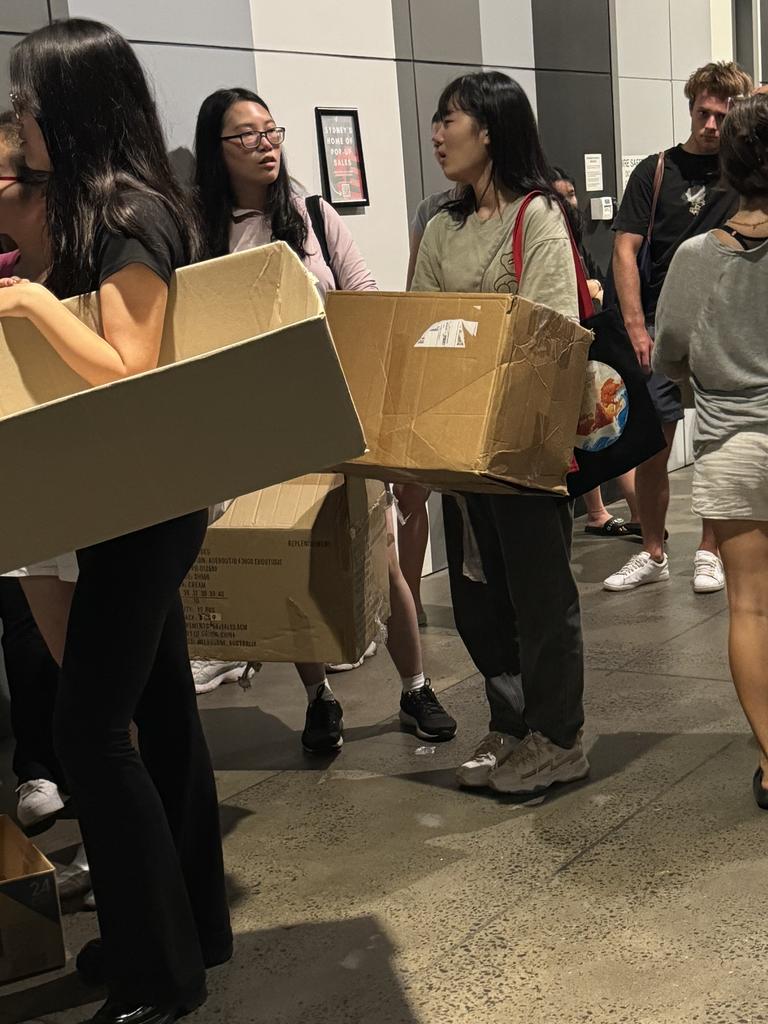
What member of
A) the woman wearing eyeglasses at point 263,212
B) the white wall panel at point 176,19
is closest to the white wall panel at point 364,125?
the white wall panel at point 176,19

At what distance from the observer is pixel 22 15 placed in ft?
13.3

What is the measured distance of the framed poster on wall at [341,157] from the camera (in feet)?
17.0

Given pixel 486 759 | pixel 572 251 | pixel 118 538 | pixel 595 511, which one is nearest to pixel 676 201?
pixel 595 511

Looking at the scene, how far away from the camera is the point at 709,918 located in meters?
2.62

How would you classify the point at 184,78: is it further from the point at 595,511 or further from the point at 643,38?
the point at 643,38

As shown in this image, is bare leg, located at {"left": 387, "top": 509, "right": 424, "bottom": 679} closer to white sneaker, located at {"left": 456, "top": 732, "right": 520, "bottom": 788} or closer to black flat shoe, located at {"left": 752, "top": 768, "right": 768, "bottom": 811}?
white sneaker, located at {"left": 456, "top": 732, "right": 520, "bottom": 788}

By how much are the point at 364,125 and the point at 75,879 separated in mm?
3481

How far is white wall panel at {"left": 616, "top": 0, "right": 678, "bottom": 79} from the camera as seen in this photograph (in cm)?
736

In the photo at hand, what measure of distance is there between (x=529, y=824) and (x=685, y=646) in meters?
1.54

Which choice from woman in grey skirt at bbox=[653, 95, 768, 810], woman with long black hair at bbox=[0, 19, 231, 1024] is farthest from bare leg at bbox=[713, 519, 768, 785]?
woman with long black hair at bbox=[0, 19, 231, 1024]

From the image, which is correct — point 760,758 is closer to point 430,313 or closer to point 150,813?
point 430,313

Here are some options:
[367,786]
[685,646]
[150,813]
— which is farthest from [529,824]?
[685,646]

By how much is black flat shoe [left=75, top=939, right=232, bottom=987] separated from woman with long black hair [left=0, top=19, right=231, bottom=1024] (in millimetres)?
208

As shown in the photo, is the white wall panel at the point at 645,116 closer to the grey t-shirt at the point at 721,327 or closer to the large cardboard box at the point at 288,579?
the grey t-shirt at the point at 721,327
